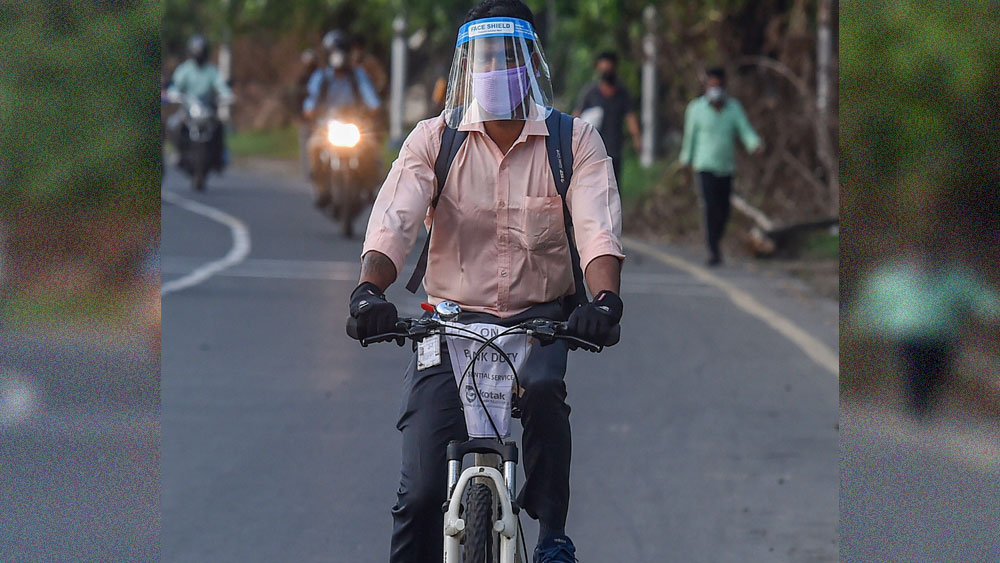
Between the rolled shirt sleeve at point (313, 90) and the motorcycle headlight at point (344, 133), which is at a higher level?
the rolled shirt sleeve at point (313, 90)

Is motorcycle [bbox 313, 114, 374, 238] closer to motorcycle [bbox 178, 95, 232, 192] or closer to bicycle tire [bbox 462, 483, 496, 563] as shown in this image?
motorcycle [bbox 178, 95, 232, 192]

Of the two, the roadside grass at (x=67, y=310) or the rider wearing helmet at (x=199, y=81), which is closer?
the roadside grass at (x=67, y=310)

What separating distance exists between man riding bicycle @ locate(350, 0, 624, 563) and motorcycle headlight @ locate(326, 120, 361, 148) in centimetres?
1284

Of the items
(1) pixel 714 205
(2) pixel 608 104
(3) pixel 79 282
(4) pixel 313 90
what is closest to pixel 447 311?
(3) pixel 79 282

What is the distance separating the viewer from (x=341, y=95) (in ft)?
56.6

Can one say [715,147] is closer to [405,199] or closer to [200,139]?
[200,139]

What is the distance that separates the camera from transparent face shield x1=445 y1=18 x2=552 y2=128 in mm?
4168

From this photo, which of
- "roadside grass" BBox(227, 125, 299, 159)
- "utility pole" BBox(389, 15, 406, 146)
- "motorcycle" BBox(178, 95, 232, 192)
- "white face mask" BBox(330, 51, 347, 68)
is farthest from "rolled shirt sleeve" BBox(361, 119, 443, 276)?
"roadside grass" BBox(227, 125, 299, 159)

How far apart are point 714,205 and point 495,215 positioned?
38.2 ft

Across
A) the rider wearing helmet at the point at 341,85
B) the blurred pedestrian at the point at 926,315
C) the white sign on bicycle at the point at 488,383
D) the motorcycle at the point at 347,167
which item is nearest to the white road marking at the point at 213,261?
the motorcycle at the point at 347,167

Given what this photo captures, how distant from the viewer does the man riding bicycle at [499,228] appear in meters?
4.10

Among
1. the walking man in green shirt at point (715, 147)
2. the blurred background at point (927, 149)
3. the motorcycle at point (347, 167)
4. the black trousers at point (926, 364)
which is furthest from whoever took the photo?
the motorcycle at point (347, 167)

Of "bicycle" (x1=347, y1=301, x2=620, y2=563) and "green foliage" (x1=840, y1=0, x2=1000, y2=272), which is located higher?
"green foliage" (x1=840, y1=0, x2=1000, y2=272)

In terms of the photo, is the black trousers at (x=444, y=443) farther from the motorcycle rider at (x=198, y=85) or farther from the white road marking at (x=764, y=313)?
the motorcycle rider at (x=198, y=85)
